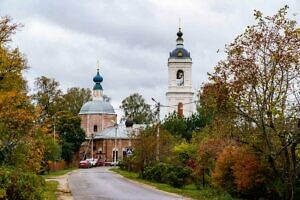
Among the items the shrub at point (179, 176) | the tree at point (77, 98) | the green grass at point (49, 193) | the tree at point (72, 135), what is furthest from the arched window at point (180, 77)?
the green grass at point (49, 193)

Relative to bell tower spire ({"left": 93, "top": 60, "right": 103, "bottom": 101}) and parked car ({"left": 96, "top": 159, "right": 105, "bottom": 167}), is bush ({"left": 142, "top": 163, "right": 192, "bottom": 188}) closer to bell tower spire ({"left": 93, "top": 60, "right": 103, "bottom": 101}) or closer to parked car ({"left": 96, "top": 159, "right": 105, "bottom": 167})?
parked car ({"left": 96, "top": 159, "right": 105, "bottom": 167})

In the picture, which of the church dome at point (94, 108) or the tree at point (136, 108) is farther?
the tree at point (136, 108)

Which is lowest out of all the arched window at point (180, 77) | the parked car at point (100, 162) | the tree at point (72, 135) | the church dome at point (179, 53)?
the parked car at point (100, 162)

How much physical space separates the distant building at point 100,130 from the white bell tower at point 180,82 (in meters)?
10.9

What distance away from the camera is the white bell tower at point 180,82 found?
10588 cm

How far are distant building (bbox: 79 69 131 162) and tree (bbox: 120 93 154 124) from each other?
97.0 inches

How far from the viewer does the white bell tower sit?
10588 centimetres

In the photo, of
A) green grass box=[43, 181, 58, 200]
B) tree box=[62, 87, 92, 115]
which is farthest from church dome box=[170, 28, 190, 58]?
green grass box=[43, 181, 58, 200]

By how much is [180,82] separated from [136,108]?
45.2 ft

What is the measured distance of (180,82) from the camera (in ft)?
354

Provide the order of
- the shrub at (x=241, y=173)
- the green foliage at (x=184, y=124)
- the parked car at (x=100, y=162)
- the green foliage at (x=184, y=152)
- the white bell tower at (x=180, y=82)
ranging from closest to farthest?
the shrub at (x=241, y=173), the green foliage at (x=184, y=152), the green foliage at (x=184, y=124), the parked car at (x=100, y=162), the white bell tower at (x=180, y=82)

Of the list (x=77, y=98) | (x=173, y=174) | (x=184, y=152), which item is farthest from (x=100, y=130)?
(x=173, y=174)

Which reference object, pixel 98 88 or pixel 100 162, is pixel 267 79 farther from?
pixel 98 88

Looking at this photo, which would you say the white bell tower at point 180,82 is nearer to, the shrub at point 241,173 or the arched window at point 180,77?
the arched window at point 180,77
